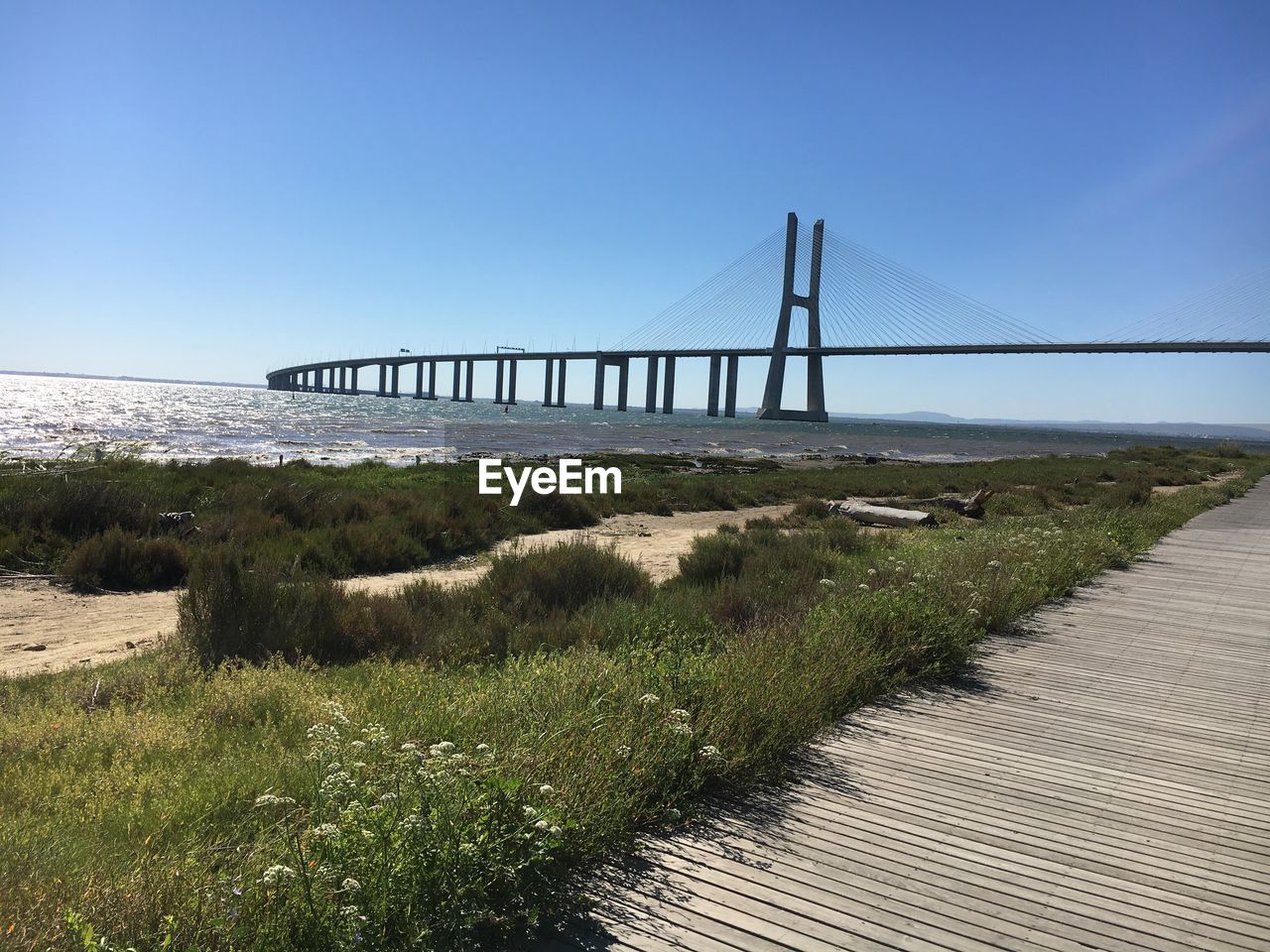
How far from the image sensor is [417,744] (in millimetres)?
3197

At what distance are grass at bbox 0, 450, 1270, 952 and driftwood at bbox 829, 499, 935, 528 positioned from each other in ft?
25.5

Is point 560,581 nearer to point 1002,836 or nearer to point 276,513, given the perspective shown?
point 1002,836

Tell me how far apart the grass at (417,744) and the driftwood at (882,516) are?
777 centimetres

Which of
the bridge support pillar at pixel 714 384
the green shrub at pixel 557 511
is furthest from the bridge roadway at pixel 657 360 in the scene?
the green shrub at pixel 557 511

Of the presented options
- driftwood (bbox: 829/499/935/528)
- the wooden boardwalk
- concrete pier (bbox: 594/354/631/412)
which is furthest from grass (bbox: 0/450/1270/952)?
concrete pier (bbox: 594/354/631/412)

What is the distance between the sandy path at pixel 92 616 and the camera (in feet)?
23.7

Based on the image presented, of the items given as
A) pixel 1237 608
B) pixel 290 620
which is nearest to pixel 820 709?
pixel 290 620

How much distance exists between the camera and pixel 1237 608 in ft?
25.5

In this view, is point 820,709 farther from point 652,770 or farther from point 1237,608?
point 1237,608

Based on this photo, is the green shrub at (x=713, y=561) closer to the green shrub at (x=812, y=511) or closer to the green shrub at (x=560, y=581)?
the green shrub at (x=560, y=581)

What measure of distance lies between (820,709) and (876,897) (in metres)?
1.64

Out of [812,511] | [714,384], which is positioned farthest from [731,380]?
[812,511]

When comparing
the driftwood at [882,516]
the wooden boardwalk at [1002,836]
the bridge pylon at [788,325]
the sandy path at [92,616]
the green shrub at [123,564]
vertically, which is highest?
the bridge pylon at [788,325]

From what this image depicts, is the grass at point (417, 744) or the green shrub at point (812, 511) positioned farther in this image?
the green shrub at point (812, 511)
